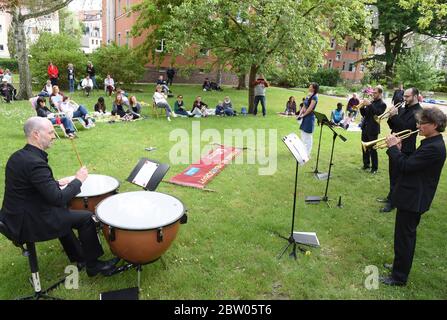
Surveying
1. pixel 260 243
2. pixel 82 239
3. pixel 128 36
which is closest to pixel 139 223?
pixel 82 239

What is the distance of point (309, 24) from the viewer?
14992 millimetres

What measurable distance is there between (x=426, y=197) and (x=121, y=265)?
3.94 metres

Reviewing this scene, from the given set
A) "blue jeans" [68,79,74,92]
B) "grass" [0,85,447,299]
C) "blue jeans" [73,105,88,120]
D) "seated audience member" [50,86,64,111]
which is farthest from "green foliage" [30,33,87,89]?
"grass" [0,85,447,299]

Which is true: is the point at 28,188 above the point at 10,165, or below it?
below

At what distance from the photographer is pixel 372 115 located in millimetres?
7934

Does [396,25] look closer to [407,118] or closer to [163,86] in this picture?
[163,86]

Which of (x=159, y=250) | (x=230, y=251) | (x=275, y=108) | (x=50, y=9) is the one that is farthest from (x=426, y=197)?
(x=50, y=9)

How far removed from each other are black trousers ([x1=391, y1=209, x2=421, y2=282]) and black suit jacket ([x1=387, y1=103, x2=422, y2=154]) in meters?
2.58

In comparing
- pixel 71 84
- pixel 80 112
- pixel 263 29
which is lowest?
pixel 80 112

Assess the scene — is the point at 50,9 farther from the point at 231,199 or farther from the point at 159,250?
the point at 159,250

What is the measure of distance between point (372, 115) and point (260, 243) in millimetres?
4535

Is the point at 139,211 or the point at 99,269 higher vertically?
the point at 139,211

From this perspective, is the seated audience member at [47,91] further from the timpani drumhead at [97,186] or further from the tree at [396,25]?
the tree at [396,25]

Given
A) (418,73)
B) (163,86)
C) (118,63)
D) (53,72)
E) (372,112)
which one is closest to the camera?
(372,112)
